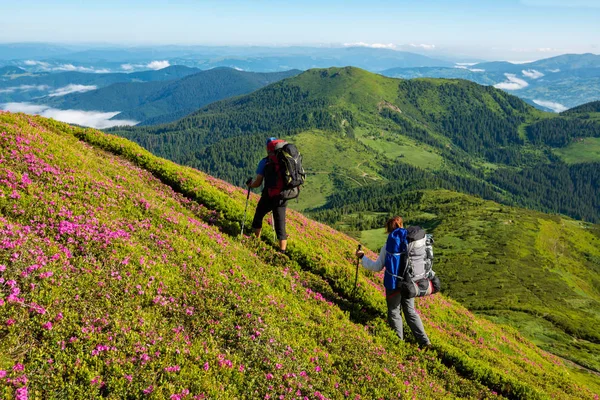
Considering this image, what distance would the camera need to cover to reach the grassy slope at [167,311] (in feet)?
26.7

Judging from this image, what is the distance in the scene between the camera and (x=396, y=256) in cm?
1194

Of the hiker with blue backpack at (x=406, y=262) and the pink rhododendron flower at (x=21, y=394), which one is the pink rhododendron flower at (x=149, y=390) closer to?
the pink rhododendron flower at (x=21, y=394)

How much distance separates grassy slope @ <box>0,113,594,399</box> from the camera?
812 centimetres

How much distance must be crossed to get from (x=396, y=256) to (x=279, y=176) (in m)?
5.37

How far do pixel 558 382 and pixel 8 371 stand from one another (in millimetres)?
21225

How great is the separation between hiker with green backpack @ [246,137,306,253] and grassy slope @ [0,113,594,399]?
246 centimetres

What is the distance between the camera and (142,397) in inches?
302

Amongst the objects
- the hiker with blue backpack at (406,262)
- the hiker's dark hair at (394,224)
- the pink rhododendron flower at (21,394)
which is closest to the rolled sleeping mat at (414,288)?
the hiker with blue backpack at (406,262)

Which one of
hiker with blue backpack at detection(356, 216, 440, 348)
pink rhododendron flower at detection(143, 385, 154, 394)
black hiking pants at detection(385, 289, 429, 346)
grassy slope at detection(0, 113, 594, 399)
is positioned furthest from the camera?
black hiking pants at detection(385, 289, 429, 346)

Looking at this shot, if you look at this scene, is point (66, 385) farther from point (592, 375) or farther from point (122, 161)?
point (592, 375)

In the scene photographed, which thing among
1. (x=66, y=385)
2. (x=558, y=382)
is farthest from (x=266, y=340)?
(x=558, y=382)

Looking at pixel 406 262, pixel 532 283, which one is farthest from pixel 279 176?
pixel 532 283

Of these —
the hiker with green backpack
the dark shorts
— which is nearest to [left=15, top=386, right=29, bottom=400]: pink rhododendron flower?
the hiker with green backpack

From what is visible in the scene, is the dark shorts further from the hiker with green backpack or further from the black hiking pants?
the black hiking pants
